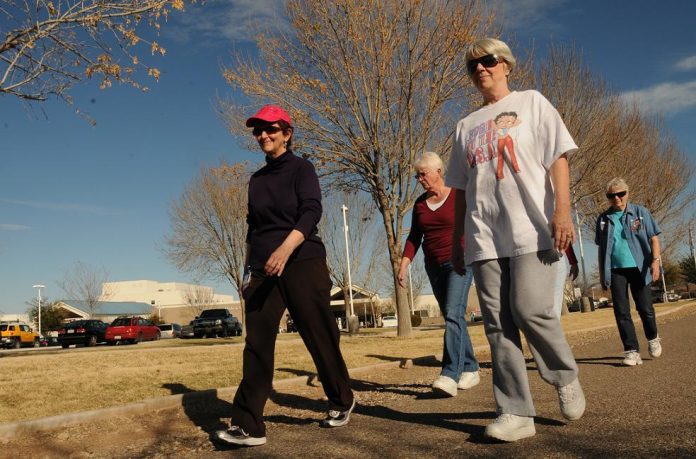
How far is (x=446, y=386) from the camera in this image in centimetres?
487

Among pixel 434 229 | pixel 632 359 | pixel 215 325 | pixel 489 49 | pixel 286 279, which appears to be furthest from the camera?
pixel 215 325

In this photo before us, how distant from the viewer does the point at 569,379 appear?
3.22 meters

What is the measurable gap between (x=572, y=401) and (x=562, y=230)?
35.0 inches

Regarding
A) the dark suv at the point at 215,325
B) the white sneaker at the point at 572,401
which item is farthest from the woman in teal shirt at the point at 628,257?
the dark suv at the point at 215,325

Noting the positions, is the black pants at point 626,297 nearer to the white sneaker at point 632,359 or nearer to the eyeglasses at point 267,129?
the white sneaker at point 632,359

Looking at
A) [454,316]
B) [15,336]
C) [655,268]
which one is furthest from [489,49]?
[15,336]

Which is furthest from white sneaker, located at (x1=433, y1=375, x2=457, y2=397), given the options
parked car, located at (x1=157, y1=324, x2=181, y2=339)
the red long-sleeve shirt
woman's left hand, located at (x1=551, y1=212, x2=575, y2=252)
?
parked car, located at (x1=157, y1=324, x2=181, y2=339)

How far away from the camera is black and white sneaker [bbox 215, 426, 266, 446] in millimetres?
3531

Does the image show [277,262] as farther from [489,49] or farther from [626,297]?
[626,297]

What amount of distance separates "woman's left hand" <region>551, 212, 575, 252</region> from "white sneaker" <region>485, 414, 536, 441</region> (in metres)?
0.89

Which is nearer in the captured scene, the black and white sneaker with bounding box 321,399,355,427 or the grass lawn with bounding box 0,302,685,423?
the black and white sneaker with bounding box 321,399,355,427

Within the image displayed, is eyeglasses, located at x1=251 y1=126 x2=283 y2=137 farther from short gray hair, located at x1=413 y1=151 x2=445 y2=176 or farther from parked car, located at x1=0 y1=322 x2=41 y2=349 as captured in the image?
parked car, located at x1=0 y1=322 x2=41 y2=349

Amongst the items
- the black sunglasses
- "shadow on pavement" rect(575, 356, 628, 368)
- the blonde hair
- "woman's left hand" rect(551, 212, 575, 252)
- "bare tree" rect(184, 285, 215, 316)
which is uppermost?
"bare tree" rect(184, 285, 215, 316)

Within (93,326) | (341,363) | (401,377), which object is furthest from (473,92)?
(93,326)
